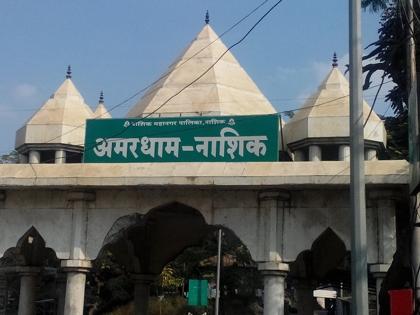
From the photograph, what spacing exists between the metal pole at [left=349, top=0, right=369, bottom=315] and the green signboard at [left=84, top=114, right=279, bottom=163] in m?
4.53

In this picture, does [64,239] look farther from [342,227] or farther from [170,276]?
[170,276]

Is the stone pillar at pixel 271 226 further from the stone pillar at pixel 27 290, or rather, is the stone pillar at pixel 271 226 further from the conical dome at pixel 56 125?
the conical dome at pixel 56 125

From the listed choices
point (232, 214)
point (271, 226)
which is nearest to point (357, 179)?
point (271, 226)

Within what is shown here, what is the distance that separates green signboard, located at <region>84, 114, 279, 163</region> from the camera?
13297 millimetres

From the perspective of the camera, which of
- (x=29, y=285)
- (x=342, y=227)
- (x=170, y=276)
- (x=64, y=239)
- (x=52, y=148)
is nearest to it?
(x=342, y=227)

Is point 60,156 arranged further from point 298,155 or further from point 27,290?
point 298,155

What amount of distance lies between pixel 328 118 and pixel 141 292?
7.28 meters

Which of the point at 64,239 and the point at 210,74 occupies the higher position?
the point at 210,74

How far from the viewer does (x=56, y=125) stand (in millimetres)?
17906

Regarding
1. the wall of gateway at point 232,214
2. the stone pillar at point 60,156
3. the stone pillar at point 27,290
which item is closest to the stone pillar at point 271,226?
the wall of gateway at point 232,214

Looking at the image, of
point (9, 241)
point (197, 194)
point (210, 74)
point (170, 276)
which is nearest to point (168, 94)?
point (210, 74)

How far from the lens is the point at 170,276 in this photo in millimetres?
→ 34031

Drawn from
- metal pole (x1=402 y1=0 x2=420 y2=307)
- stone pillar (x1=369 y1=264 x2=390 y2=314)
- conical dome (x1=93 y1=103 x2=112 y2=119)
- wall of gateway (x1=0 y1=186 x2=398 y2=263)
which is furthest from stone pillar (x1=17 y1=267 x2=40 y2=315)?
metal pole (x1=402 y1=0 x2=420 y2=307)

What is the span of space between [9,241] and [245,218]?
5.02 meters
